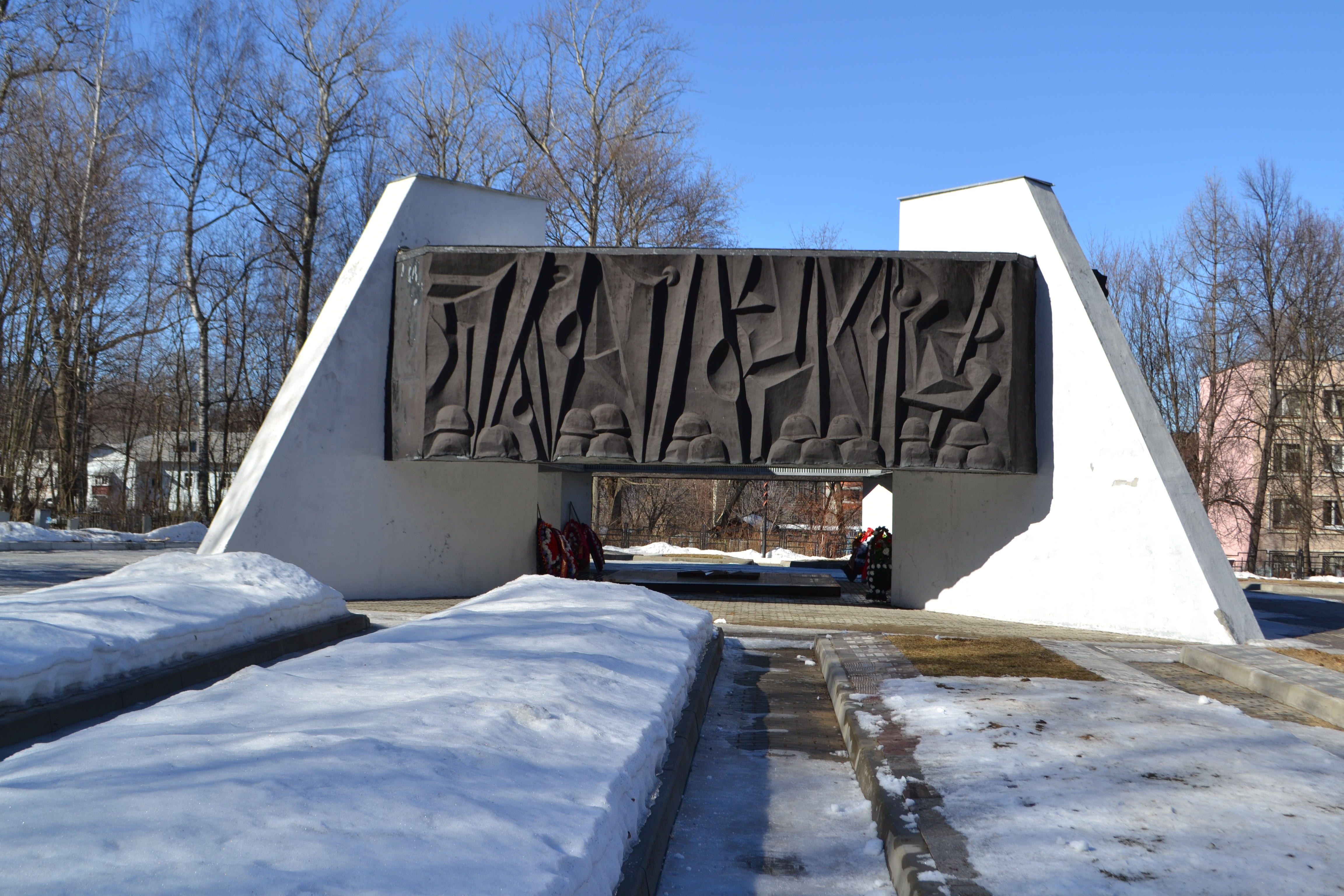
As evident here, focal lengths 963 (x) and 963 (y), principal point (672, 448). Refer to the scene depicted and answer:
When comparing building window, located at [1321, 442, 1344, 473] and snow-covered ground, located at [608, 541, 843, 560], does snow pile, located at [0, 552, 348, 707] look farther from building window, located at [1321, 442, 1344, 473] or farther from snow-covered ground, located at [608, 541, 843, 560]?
building window, located at [1321, 442, 1344, 473]

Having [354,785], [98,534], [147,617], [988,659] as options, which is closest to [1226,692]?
[988,659]

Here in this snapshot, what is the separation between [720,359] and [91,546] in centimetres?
1595

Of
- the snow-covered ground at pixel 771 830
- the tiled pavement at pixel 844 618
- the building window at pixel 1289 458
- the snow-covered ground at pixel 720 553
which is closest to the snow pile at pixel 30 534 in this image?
the tiled pavement at pixel 844 618

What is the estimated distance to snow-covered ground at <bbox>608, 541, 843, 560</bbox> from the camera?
2639 centimetres

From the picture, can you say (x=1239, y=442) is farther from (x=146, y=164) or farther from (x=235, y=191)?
(x=146, y=164)

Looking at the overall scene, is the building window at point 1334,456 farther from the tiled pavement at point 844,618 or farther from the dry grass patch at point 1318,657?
the dry grass patch at point 1318,657

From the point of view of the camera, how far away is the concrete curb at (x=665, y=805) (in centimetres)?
331

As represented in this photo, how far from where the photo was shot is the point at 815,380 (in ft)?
41.6

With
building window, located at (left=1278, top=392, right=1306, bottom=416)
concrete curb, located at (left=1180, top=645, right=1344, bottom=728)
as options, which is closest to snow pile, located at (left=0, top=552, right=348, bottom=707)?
concrete curb, located at (left=1180, top=645, right=1344, bottom=728)

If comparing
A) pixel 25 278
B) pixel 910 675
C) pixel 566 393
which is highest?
pixel 25 278

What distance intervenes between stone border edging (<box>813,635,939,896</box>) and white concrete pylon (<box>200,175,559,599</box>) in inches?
327

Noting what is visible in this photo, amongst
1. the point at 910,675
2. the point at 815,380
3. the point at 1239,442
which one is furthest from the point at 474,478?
the point at 1239,442

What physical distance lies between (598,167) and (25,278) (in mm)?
15720

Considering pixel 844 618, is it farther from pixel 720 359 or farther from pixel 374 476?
pixel 374 476
